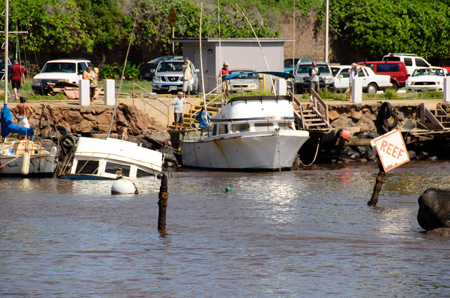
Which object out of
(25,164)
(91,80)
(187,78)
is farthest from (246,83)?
(25,164)

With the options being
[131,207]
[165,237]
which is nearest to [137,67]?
[131,207]

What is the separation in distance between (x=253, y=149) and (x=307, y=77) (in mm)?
12192

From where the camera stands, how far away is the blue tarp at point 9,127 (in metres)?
27.5

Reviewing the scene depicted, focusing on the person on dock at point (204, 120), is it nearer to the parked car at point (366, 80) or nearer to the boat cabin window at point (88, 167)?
the boat cabin window at point (88, 167)

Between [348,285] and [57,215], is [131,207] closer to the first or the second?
[57,215]

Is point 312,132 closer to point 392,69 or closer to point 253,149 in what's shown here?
point 253,149

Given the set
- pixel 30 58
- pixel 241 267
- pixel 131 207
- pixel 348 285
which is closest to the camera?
pixel 348 285

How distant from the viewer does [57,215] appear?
19125 mm

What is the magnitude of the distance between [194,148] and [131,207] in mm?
10280

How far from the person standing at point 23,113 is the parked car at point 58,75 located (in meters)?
5.19

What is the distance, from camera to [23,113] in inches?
1131

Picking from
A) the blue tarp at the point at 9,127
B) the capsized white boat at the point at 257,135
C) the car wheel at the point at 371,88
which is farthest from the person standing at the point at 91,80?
the car wheel at the point at 371,88

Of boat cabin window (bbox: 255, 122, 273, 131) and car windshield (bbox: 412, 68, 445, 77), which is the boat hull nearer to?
boat cabin window (bbox: 255, 122, 273, 131)

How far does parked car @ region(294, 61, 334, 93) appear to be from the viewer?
39.7m
